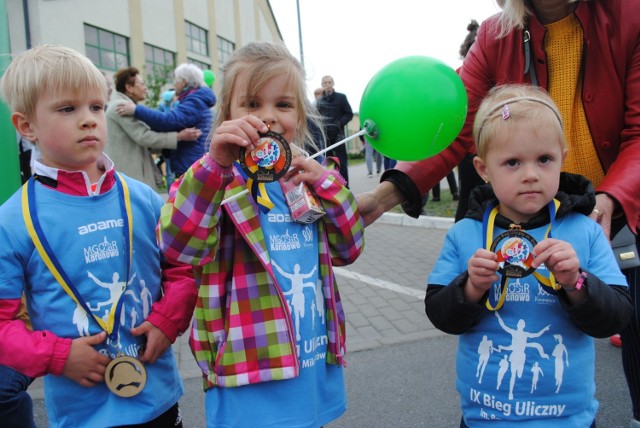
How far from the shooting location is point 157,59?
25.6 meters

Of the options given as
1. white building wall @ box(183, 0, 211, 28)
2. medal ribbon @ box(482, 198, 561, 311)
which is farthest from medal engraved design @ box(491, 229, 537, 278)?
white building wall @ box(183, 0, 211, 28)

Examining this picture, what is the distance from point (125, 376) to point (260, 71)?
1.02 meters

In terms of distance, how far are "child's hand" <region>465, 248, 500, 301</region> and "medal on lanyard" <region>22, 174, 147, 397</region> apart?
1057 millimetres

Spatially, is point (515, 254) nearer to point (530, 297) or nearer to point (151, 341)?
point (530, 297)

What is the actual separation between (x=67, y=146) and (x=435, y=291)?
1227mm

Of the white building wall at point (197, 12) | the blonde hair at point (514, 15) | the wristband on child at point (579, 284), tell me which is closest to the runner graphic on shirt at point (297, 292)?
the wristband on child at point (579, 284)

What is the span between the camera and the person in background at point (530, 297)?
1496 mm

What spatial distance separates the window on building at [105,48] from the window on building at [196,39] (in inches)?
205

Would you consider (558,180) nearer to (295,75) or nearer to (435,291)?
(435,291)

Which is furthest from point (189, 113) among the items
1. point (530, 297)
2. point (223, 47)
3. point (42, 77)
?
point (223, 47)

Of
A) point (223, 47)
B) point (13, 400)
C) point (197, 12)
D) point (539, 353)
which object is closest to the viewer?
point (539, 353)

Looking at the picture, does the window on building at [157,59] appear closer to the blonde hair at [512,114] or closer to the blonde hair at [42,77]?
the blonde hair at [42,77]

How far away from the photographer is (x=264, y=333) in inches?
60.4

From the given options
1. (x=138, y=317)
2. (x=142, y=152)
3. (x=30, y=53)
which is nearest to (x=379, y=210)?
(x=138, y=317)
